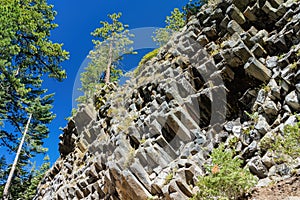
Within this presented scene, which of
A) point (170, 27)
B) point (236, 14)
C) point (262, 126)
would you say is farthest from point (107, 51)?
point (262, 126)

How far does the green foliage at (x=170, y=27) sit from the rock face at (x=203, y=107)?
35.8 ft

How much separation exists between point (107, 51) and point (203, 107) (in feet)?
63.9

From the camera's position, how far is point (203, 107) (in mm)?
9516

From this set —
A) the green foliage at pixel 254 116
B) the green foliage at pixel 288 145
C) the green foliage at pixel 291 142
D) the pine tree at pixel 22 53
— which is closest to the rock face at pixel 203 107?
the green foliage at pixel 254 116

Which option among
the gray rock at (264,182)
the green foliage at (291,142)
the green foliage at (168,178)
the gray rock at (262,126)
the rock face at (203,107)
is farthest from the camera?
the green foliage at (168,178)

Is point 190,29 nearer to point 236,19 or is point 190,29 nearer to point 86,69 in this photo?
point 236,19

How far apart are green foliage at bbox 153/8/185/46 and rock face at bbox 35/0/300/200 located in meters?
10.9

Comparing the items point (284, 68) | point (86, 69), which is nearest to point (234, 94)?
point (284, 68)

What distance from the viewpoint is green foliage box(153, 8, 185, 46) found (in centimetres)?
2380

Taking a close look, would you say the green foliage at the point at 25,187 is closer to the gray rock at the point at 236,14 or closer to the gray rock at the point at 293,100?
the gray rock at the point at 236,14

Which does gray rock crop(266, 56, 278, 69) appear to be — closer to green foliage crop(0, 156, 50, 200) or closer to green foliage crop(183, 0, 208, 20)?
green foliage crop(183, 0, 208, 20)

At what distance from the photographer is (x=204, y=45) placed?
1161 centimetres

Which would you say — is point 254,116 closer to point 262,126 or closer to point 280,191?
point 262,126

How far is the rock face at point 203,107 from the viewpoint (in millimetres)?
7266
